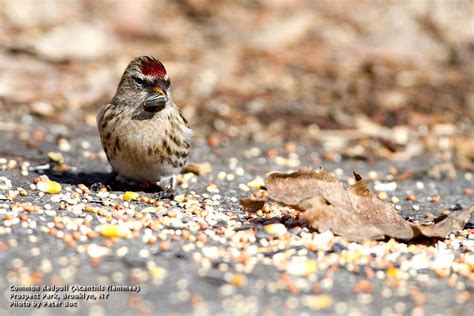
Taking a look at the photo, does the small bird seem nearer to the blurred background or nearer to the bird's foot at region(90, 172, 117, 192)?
the bird's foot at region(90, 172, 117, 192)

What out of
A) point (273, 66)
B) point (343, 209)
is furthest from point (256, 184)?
point (273, 66)

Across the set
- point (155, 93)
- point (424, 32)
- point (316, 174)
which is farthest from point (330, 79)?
point (316, 174)

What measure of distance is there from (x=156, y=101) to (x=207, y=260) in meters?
1.83

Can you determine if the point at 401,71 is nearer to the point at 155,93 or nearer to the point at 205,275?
the point at 155,93

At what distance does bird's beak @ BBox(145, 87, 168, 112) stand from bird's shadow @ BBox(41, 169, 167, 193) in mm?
590

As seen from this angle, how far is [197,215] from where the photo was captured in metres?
5.23

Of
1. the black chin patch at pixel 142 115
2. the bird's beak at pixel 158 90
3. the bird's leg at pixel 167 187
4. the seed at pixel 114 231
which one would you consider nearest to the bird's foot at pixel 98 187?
the bird's leg at pixel 167 187

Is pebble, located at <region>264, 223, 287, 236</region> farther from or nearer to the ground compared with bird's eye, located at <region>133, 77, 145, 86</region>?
nearer to the ground

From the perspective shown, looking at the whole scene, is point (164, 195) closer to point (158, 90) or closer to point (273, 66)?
point (158, 90)

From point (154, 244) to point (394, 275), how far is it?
1188 millimetres

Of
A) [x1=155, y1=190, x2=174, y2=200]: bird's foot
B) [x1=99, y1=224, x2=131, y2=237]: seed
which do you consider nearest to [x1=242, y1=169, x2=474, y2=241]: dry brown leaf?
[x1=99, y1=224, x2=131, y2=237]: seed

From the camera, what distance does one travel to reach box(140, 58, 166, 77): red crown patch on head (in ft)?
19.5

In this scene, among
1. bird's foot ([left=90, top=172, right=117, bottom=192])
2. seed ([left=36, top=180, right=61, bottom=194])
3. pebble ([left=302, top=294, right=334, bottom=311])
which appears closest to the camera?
pebble ([left=302, top=294, right=334, bottom=311])

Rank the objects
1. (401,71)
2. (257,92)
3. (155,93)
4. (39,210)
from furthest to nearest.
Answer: (401,71) < (257,92) < (155,93) < (39,210)
